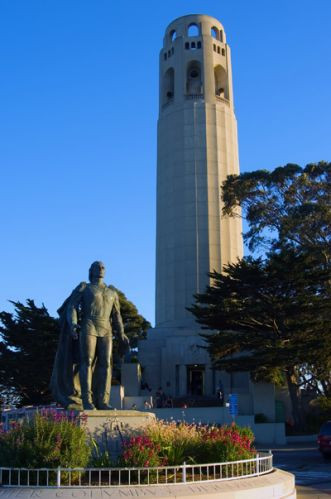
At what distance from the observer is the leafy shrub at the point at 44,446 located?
8.84 meters

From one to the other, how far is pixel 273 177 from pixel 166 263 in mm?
16215

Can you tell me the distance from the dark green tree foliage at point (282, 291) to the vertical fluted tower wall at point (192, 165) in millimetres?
12401

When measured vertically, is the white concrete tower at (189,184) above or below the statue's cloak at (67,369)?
above

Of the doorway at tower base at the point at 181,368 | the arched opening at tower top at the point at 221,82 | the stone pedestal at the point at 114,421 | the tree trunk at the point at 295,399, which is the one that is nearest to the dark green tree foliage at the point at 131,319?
the doorway at tower base at the point at 181,368

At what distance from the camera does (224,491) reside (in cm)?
850

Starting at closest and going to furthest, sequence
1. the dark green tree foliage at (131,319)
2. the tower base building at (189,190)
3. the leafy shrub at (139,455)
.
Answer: the leafy shrub at (139,455) → the tower base building at (189,190) → the dark green tree foliage at (131,319)

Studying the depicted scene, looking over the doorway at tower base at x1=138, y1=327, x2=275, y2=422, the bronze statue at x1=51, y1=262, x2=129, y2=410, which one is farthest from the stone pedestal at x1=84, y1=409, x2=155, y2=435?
the doorway at tower base at x1=138, y1=327, x2=275, y2=422

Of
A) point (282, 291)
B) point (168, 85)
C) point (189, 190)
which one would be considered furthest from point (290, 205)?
point (168, 85)

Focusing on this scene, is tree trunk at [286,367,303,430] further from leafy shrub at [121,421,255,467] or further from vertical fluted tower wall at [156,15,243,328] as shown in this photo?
leafy shrub at [121,421,255,467]

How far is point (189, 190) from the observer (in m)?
51.3

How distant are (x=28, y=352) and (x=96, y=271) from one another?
32307 millimetres

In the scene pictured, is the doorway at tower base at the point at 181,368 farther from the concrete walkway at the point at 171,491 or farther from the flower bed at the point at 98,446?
the concrete walkway at the point at 171,491

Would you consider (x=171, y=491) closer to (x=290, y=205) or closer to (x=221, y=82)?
(x=290, y=205)

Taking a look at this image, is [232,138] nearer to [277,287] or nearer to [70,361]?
[277,287]
